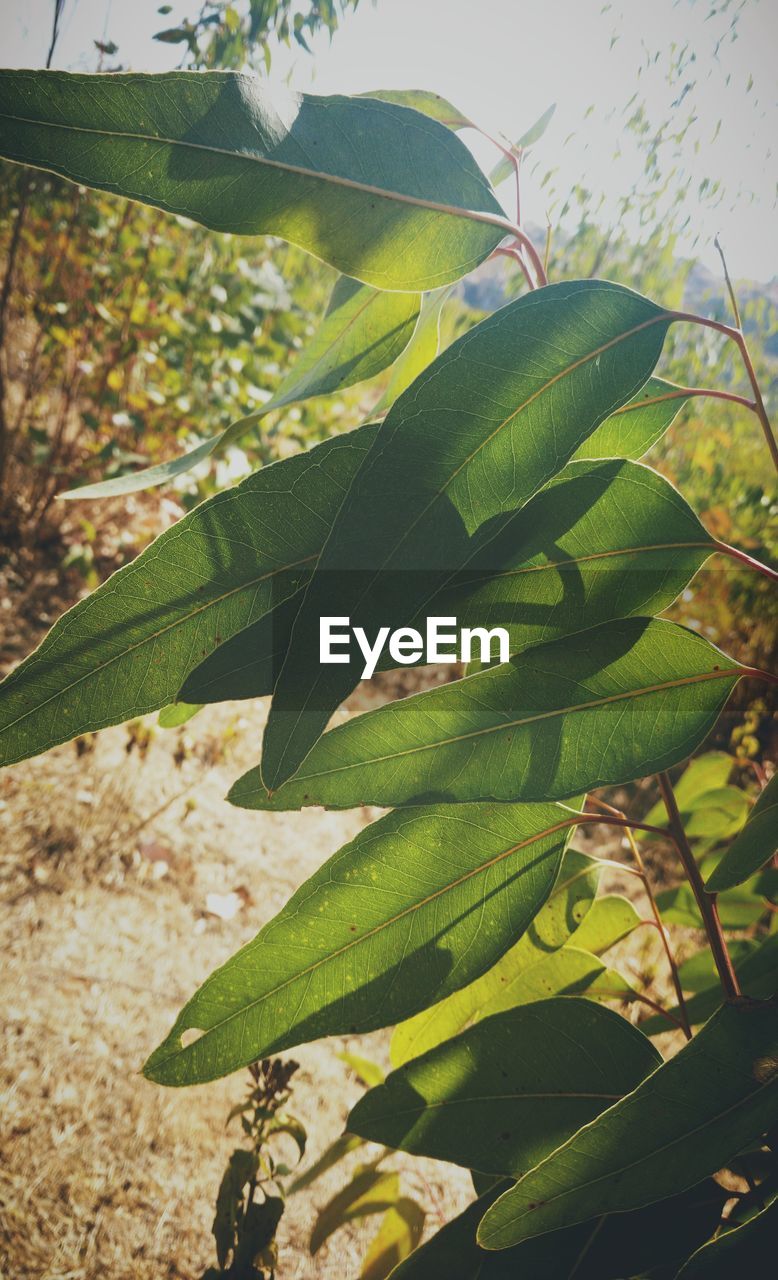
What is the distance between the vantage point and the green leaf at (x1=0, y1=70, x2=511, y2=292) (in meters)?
0.35

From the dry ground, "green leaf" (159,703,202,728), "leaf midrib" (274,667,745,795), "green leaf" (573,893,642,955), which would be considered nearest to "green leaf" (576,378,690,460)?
"leaf midrib" (274,667,745,795)

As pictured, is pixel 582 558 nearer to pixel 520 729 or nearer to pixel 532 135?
pixel 520 729

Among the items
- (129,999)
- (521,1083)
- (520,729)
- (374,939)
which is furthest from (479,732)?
(129,999)

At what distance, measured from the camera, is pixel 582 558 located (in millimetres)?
452

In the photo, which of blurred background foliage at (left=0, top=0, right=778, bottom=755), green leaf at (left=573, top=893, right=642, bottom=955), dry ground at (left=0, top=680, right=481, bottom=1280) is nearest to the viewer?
green leaf at (left=573, top=893, right=642, bottom=955)

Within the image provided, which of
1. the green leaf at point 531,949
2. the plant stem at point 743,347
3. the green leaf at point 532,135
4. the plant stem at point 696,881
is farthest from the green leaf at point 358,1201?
the green leaf at point 532,135

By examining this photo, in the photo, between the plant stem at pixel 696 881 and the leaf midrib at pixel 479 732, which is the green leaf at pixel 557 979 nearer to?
the plant stem at pixel 696 881

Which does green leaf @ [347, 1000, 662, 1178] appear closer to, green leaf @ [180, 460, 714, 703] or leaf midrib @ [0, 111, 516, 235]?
green leaf @ [180, 460, 714, 703]

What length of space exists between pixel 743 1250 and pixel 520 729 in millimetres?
253

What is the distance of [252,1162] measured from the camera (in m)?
0.79

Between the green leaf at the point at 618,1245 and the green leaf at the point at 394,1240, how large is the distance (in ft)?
1.05

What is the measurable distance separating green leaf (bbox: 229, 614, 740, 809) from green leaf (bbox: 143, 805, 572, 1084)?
52 mm

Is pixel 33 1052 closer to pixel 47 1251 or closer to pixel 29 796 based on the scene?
pixel 47 1251

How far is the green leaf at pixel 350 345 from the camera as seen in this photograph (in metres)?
0.49
